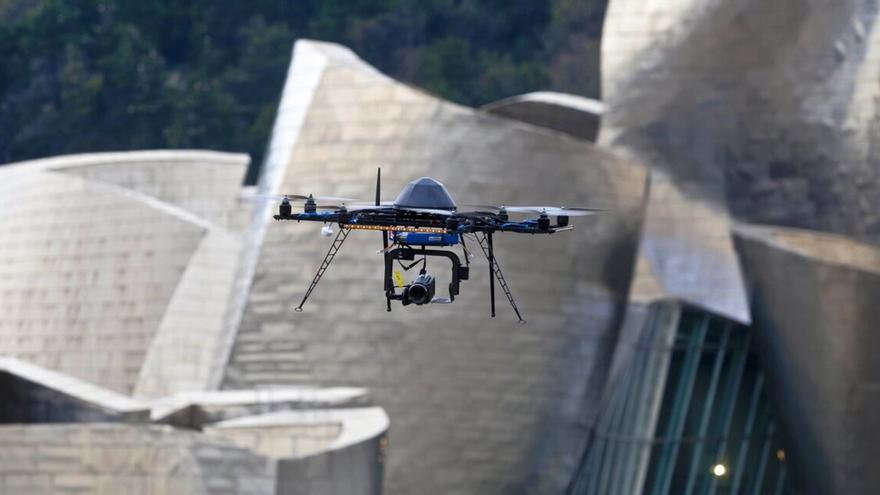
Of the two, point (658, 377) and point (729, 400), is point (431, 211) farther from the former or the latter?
point (729, 400)

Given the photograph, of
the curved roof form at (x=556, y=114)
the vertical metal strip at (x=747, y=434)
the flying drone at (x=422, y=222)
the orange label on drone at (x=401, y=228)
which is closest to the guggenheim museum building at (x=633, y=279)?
the vertical metal strip at (x=747, y=434)

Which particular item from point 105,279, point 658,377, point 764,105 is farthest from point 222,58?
point 764,105

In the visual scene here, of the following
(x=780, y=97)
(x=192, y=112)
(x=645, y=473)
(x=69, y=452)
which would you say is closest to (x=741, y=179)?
(x=780, y=97)

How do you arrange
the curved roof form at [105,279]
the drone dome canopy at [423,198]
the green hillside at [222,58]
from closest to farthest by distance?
the drone dome canopy at [423,198], the curved roof form at [105,279], the green hillside at [222,58]

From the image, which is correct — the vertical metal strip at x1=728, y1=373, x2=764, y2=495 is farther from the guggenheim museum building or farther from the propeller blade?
the propeller blade

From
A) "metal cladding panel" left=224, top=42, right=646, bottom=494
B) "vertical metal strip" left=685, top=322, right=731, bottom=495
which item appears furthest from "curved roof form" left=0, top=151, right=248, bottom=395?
"vertical metal strip" left=685, top=322, right=731, bottom=495

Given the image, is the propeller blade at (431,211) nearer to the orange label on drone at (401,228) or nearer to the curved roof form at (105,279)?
the orange label on drone at (401,228)

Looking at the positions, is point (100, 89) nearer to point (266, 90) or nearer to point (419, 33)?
point (266, 90)
